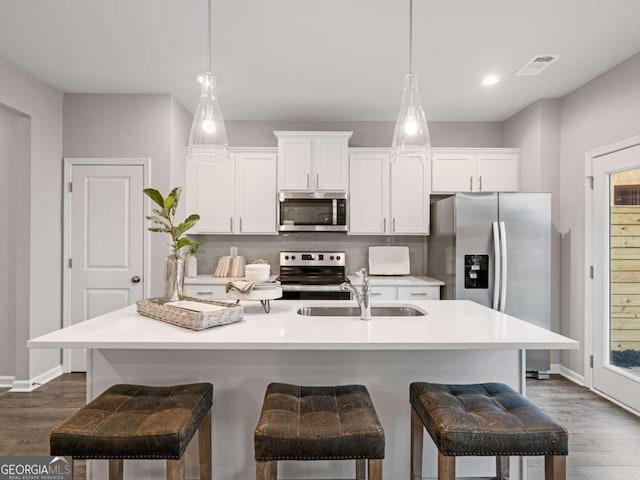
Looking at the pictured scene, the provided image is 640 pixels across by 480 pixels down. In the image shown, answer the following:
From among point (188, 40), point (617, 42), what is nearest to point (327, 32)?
point (188, 40)

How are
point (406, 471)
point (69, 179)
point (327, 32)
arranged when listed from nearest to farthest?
point (406, 471), point (327, 32), point (69, 179)

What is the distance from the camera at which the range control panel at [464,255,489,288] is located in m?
3.69

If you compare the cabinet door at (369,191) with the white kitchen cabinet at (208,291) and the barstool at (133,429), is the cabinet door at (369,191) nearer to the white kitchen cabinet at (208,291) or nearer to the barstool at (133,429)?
the white kitchen cabinet at (208,291)

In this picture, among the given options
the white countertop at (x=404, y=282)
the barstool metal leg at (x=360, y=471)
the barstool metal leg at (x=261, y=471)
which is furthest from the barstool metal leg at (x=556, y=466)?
the white countertop at (x=404, y=282)

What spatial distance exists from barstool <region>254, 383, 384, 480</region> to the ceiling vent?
3.01m

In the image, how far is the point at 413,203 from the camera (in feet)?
14.3

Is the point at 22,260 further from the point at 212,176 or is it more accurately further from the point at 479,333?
the point at 479,333

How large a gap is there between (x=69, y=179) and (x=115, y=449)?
3.31m

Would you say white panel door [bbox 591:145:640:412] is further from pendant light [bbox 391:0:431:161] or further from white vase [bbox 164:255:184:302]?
white vase [bbox 164:255:184:302]

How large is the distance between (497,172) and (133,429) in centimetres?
418

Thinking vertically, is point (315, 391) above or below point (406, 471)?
above

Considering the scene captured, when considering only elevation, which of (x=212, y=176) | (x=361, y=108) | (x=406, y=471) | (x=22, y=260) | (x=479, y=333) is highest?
(x=361, y=108)

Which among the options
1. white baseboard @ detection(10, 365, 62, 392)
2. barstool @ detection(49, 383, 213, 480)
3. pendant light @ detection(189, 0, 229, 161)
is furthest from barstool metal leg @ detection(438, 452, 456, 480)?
white baseboard @ detection(10, 365, 62, 392)

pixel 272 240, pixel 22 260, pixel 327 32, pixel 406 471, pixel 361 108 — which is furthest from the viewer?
pixel 272 240
